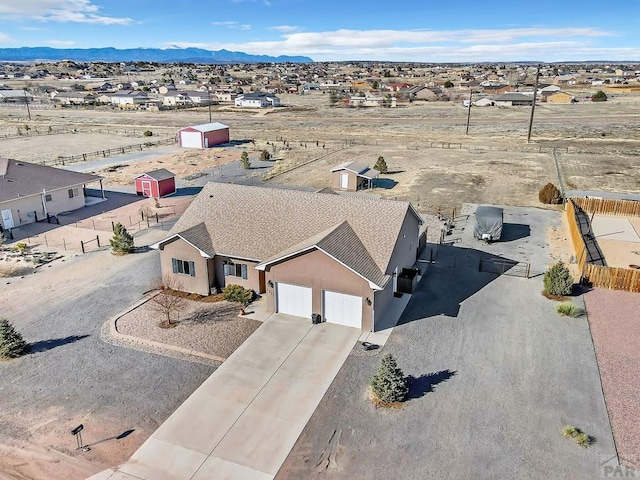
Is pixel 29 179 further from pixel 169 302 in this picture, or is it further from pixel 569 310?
pixel 569 310

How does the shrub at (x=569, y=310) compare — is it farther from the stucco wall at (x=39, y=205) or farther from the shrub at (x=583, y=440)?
the stucco wall at (x=39, y=205)

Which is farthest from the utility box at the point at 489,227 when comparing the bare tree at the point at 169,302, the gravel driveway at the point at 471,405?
the bare tree at the point at 169,302

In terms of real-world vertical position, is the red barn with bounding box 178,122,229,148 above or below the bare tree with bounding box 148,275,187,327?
above

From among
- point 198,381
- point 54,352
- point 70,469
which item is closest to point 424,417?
point 198,381

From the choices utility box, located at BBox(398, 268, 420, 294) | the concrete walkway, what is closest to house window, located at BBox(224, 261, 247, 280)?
the concrete walkway

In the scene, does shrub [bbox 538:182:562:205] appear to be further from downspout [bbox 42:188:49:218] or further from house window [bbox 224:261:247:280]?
downspout [bbox 42:188:49:218]

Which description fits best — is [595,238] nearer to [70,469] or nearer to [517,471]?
[517,471]

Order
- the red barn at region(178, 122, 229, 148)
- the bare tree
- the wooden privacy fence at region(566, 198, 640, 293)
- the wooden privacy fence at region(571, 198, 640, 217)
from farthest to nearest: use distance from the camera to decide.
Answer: the red barn at region(178, 122, 229, 148) < the wooden privacy fence at region(571, 198, 640, 217) < the wooden privacy fence at region(566, 198, 640, 293) < the bare tree
